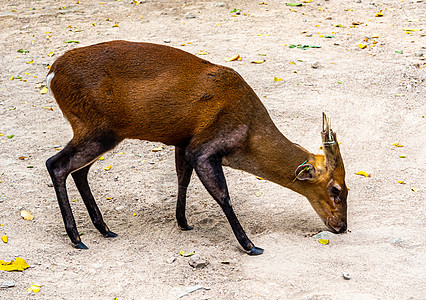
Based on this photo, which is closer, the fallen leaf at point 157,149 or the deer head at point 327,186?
the deer head at point 327,186

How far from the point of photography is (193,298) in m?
4.16

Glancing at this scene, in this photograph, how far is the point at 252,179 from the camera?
21.2 ft

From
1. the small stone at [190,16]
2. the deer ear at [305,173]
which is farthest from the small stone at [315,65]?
the deer ear at [305,173]

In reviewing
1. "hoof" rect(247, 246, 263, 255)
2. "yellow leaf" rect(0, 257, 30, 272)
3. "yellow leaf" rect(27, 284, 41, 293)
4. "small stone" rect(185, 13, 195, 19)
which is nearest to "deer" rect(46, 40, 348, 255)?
"hoof" rect(247, 246, 263, 255)

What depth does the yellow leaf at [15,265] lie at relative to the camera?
4.39 m

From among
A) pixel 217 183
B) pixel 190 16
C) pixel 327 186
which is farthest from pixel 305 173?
pixel 190 16

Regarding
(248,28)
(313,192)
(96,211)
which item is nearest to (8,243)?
(96,211)

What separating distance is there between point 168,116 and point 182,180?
36.5 inches

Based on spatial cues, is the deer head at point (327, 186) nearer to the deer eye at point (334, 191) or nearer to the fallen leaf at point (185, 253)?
the deer eye at point (334, 191)

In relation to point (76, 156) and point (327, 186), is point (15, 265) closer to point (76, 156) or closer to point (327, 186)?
point (76, 156)

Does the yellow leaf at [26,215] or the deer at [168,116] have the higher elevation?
the deer at [168,116]

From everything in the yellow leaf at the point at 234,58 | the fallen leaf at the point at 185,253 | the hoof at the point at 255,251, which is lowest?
the hoof at the point at 255,251

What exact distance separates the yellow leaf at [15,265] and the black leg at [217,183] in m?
1.63

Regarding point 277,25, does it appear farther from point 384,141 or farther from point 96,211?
A: point 96,211
